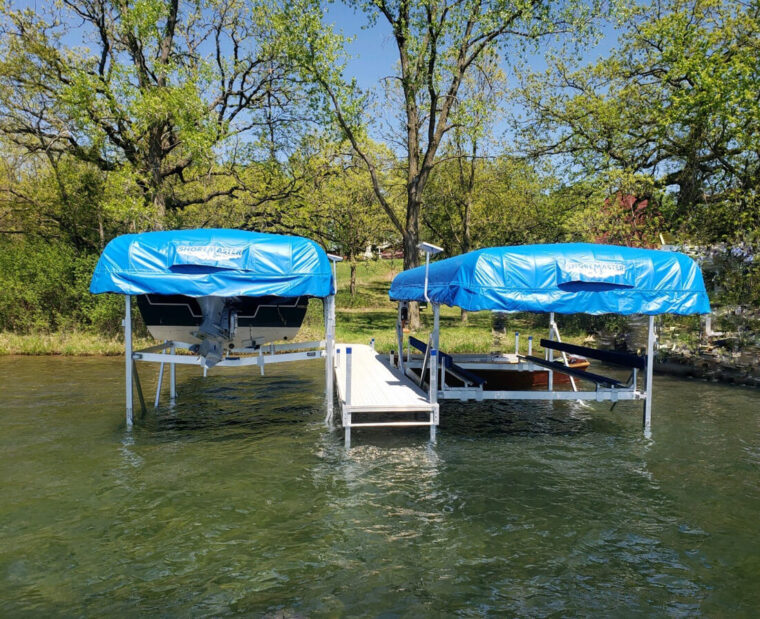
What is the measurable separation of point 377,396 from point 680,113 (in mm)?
16830

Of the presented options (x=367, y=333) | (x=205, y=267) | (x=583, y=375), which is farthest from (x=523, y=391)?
(x=367, y=333)

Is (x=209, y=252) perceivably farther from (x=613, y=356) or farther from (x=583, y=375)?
(x=613, y=356)

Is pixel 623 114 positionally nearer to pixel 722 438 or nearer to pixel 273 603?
pixel 722 438

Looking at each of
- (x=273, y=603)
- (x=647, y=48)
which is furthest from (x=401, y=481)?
(x=647, y=48)

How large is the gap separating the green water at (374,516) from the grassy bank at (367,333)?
8.83m

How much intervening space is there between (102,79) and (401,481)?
67.0 feet

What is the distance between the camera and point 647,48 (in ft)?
77.2

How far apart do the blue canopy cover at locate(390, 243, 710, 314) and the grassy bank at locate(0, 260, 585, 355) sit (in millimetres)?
9942

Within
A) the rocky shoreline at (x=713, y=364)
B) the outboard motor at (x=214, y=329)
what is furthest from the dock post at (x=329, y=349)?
the rocky shoreline at (x=713, y=364)

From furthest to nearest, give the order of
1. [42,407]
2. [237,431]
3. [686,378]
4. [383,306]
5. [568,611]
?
[383,306] < [686,378] < [42,407] < [237,431] < [568,611]

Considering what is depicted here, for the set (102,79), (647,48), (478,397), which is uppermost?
(647,48)

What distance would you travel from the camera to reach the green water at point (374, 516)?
195 inches

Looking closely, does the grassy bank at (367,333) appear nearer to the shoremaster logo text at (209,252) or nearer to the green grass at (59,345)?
the green grass at (59,345)

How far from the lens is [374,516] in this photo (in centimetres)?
663
